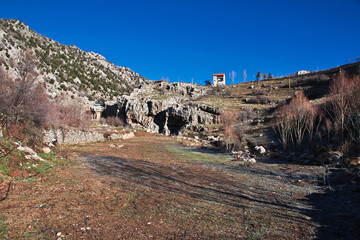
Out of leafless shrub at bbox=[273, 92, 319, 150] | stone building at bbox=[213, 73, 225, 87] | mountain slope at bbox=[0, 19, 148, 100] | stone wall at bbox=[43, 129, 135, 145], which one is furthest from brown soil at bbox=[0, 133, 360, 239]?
stone building at bbox=[213, 73, 225, 87]

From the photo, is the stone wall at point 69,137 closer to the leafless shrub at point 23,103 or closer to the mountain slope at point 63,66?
Answer: the leafless shrub at point 23,103

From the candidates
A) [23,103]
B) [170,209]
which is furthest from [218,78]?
[170,209]

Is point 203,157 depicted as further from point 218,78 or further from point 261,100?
point 218,78

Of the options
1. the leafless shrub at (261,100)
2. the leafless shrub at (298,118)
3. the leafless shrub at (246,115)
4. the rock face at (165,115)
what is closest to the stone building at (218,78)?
the leafless shrub at (261,100)

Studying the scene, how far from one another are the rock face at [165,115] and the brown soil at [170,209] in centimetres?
4140

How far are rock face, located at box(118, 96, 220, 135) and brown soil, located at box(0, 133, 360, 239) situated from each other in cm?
4140

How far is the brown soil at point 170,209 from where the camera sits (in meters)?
4.55

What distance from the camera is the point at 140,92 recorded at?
86.5 m

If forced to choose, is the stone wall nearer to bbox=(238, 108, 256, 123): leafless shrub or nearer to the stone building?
bbox=(238, 108, 256, 123): leafless shrub

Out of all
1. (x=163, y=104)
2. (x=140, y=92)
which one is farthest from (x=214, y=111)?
(x=140, y=92)

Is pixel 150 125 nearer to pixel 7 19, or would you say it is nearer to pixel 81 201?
pixel 81 201

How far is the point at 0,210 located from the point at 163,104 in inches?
2072

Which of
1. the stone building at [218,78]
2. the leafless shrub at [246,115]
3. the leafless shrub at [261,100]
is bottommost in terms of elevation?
the leafless shrub at [246,115]

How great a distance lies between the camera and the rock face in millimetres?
51000
